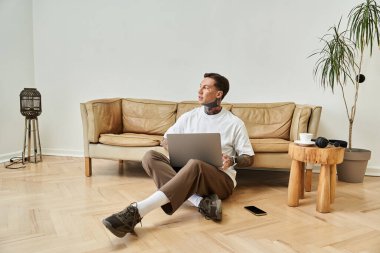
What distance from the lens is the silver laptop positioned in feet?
7.69

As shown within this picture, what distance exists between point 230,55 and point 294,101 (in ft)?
3.00

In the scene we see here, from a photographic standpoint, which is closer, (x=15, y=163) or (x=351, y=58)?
(x=351, y=58)

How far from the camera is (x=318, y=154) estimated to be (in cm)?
Answer: 241

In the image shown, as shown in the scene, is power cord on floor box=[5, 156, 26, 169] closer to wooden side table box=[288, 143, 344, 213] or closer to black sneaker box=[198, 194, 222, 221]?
black sneaker box=[198, 194, 222, 221]

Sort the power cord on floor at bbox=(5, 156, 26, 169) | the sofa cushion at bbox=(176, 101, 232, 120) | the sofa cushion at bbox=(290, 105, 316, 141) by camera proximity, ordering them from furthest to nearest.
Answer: the power cord on floor at bbox=(5, 156, 26, 169) < the sofa cushion at bbox=(176, 101, 232, 120) < the sofa cushion at bbox=(290, 105, 316, 141)

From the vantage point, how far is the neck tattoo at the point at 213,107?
2.68m

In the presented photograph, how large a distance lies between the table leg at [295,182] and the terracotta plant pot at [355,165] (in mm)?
999

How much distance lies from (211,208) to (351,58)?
94.6 inches

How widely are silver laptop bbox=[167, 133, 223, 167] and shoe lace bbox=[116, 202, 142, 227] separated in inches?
22.0

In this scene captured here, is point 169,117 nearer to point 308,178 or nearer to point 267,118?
point 267,118

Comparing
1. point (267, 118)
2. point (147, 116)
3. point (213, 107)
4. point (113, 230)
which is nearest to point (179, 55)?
point (147, 116)

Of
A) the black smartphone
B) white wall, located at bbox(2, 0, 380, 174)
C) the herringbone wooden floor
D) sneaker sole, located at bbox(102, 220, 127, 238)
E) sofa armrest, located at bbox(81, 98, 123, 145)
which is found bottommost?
the herringbone wooden floor

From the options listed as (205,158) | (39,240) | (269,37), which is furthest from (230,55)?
(39,240)

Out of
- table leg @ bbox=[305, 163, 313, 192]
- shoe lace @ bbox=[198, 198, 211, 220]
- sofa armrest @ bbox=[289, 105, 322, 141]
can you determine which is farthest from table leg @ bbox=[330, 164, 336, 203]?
shoe lace @ bbox=[198, 198, 211, 220]
